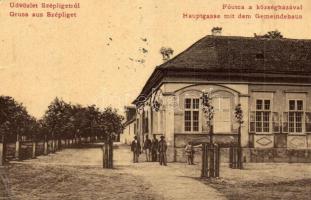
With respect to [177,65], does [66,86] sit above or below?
below

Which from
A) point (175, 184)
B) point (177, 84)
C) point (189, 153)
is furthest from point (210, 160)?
point (177, 84)

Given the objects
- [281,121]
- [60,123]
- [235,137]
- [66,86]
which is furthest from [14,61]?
[60,123]

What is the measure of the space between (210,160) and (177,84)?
501 cm

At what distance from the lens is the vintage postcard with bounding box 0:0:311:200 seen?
10.1m

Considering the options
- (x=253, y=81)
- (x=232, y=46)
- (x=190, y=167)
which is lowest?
(x=190, y=167)

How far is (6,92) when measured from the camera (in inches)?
438

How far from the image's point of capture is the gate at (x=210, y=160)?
427 inches

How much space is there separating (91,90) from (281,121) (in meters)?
7.16

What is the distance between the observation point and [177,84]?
610 inches

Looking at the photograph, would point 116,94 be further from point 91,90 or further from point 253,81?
point 253,81

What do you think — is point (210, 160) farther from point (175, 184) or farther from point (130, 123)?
point (130, 123)

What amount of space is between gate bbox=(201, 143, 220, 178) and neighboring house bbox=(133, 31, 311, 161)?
14.6 feet

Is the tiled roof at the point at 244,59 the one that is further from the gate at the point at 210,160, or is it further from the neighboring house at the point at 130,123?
the neighboring house at the point at 130,123

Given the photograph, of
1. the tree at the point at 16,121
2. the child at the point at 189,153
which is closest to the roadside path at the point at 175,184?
the child at the point at 189,153
